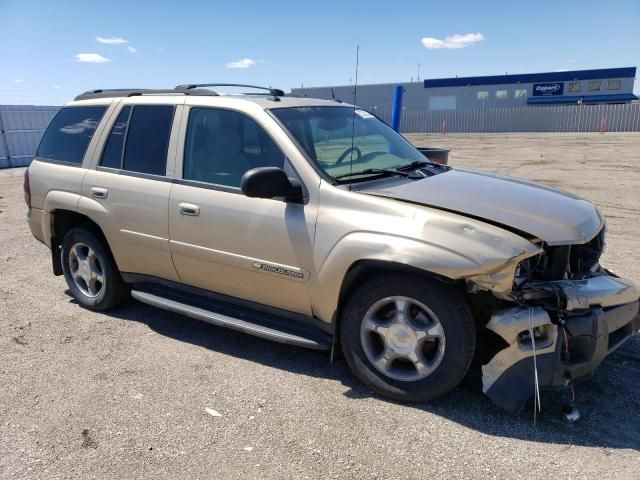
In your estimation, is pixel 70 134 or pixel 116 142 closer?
pixel 116 142

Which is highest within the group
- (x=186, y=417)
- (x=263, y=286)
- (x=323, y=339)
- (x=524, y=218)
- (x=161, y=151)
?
(x=161, y=151)

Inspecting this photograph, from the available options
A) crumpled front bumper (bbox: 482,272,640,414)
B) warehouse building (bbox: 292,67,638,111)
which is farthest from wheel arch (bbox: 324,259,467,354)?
warehouse building (bbox: 292,67,638,111)

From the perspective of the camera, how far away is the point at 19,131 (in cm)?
2019

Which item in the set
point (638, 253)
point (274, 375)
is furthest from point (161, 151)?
point (638, 253)

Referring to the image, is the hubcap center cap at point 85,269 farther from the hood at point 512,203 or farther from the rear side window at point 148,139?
the hood at point 512,203

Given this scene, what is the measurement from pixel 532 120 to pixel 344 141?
124 feet

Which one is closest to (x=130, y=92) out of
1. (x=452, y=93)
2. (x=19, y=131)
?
(x=19, y=131)

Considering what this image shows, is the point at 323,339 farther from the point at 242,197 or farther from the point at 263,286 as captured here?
the point at 242,197

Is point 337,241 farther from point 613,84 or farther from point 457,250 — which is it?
point 613,84

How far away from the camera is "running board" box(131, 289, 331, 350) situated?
359cm

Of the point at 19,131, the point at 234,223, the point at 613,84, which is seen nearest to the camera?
the point at 234,223

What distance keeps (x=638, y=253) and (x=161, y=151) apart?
562cm

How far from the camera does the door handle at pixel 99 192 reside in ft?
14.9

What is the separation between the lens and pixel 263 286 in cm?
379
